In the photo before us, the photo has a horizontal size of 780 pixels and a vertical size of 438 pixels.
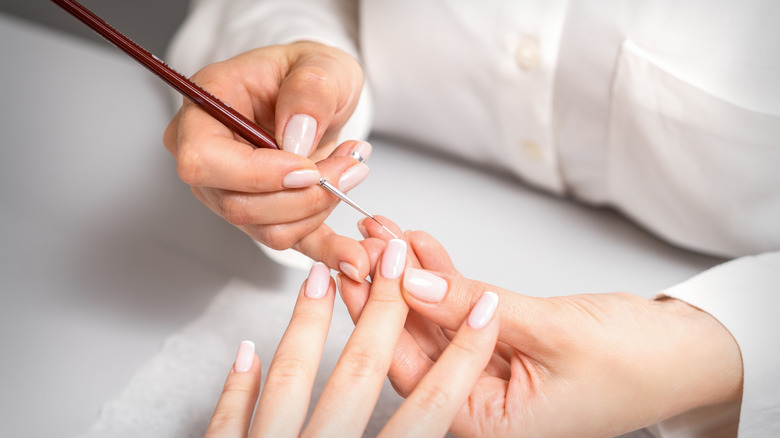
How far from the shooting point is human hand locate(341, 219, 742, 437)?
512 millimetres

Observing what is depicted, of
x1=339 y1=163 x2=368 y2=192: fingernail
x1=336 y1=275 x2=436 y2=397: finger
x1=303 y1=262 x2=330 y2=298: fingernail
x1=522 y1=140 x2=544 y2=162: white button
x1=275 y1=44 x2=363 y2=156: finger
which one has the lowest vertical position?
x1=336 y1=275 x2=436 y2=397: finger

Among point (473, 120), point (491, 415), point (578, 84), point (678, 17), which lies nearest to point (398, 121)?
point (473, 120)

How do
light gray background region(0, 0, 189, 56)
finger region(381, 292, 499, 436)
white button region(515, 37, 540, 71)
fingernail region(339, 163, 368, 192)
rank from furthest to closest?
light gray background region(0, 0, 189, 56)
white button region(515, 37, 540, 71)
fingernail region(339, 163, 368, 192)
finger region(381, 292, 499, 436)

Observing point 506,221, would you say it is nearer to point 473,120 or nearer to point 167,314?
point 473,120

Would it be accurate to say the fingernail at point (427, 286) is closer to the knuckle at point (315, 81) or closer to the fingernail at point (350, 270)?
the fingernail at point (350, 270)

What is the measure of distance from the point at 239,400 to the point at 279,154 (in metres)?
0.19

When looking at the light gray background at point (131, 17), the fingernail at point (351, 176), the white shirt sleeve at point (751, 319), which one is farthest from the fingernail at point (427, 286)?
the light gray background at point (131, 17)

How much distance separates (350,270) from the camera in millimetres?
549

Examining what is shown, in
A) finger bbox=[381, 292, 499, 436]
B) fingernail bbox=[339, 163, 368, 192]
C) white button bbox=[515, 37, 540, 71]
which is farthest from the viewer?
white button bbox=[515, 37, 540, 71]

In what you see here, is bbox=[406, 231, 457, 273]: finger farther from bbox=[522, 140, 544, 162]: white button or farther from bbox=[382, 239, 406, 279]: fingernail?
bbox=[522, 140, 544, 162]: white button

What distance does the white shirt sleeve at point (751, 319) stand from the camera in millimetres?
558

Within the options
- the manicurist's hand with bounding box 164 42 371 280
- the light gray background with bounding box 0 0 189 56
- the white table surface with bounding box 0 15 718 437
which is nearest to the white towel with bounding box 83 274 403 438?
the white table surface with bounding box 0 15 718 437

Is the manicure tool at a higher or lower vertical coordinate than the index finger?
higher

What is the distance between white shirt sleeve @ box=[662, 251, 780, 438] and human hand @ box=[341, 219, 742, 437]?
0.01 meters
